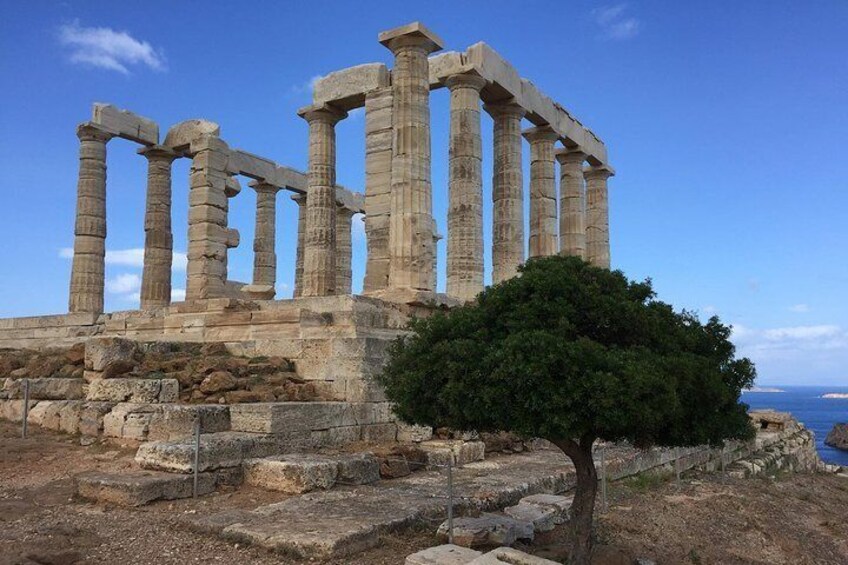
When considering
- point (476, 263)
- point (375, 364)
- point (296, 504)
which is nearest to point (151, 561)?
point (296, 504)

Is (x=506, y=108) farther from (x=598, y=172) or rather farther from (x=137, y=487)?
(x=137, y=487)

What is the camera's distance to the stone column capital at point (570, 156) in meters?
28.2

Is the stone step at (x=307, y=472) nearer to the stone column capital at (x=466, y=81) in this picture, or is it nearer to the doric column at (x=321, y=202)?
the doric column at (x=321, y=202)

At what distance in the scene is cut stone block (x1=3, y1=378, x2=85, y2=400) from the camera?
43.1ft

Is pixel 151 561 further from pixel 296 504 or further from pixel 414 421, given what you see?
pixel 414 421

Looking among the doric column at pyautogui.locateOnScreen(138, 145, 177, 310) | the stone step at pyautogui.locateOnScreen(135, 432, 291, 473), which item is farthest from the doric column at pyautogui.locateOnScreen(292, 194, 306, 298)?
the stone step at pyautogui.locateOnScreen(135, 432, 291, 473)

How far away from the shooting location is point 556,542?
8648mm

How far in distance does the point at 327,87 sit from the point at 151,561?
18002 mm

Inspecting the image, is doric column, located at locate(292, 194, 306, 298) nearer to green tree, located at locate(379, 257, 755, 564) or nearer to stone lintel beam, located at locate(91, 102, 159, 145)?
stone lintel beam, located at locate(91, 102, 159, 145)

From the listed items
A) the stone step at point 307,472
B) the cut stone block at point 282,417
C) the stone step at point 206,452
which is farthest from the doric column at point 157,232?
the stone step at point 307,472

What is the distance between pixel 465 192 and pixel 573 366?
1541 centimetres

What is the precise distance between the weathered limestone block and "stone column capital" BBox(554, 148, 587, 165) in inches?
377

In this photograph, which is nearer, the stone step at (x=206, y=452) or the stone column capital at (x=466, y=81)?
the stone step at (x=206, y=452)

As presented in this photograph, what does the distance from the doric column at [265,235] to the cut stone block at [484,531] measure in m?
23.9
